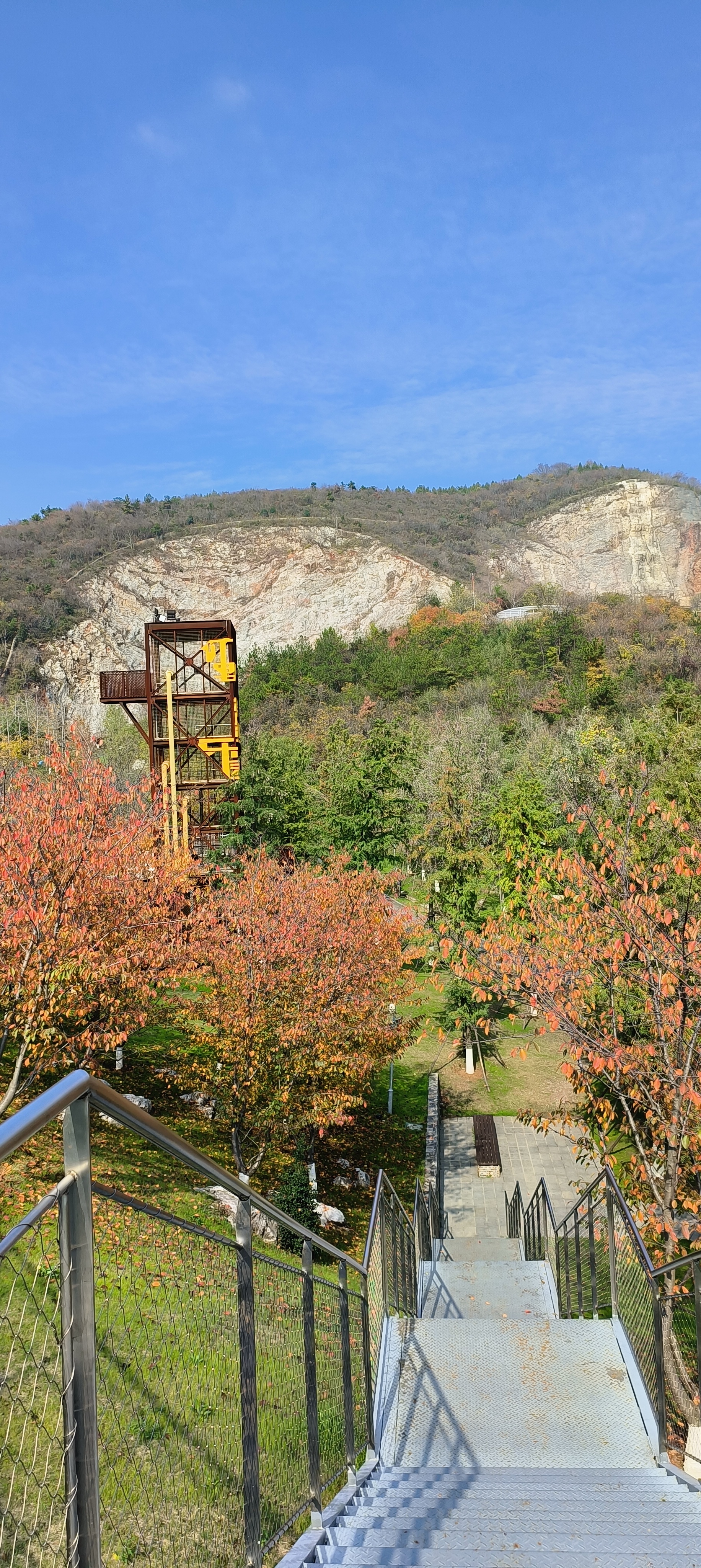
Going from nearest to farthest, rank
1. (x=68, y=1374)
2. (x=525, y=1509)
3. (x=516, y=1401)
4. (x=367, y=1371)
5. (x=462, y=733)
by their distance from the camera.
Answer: (x=68, y=1374)
(x=525, y=1509)
(x=367, y=1371)
(x=516, y=1401)
(x=462, y=733)

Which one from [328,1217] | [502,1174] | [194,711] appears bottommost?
[502,1174]

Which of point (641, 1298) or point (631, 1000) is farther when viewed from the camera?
point (631, 1000)

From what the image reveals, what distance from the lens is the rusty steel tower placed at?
2762cm

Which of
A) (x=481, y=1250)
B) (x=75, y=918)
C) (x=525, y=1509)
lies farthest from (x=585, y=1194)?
(x=481, y=1250)

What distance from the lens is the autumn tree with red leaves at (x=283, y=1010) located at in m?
12.0

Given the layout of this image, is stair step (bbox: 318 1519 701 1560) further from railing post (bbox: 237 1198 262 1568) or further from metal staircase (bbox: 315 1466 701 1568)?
railing post (bbox: 237 1198 262 1568)

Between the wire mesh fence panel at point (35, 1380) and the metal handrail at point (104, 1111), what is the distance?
0.20 m

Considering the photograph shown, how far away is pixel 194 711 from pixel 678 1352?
23160 millimetres

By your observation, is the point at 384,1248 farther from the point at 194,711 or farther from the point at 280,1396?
the point at 194,711

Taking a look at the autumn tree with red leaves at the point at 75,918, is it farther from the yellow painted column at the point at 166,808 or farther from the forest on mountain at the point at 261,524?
the forest on mountain at the point at 261,524

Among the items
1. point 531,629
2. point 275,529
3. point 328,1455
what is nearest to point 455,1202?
point 328,1455

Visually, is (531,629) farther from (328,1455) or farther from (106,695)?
(328,1455)

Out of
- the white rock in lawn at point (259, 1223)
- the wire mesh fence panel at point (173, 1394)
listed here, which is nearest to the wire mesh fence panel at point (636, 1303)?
the wire mesh fence panel at point (173, 1394)

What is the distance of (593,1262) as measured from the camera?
807 cm
